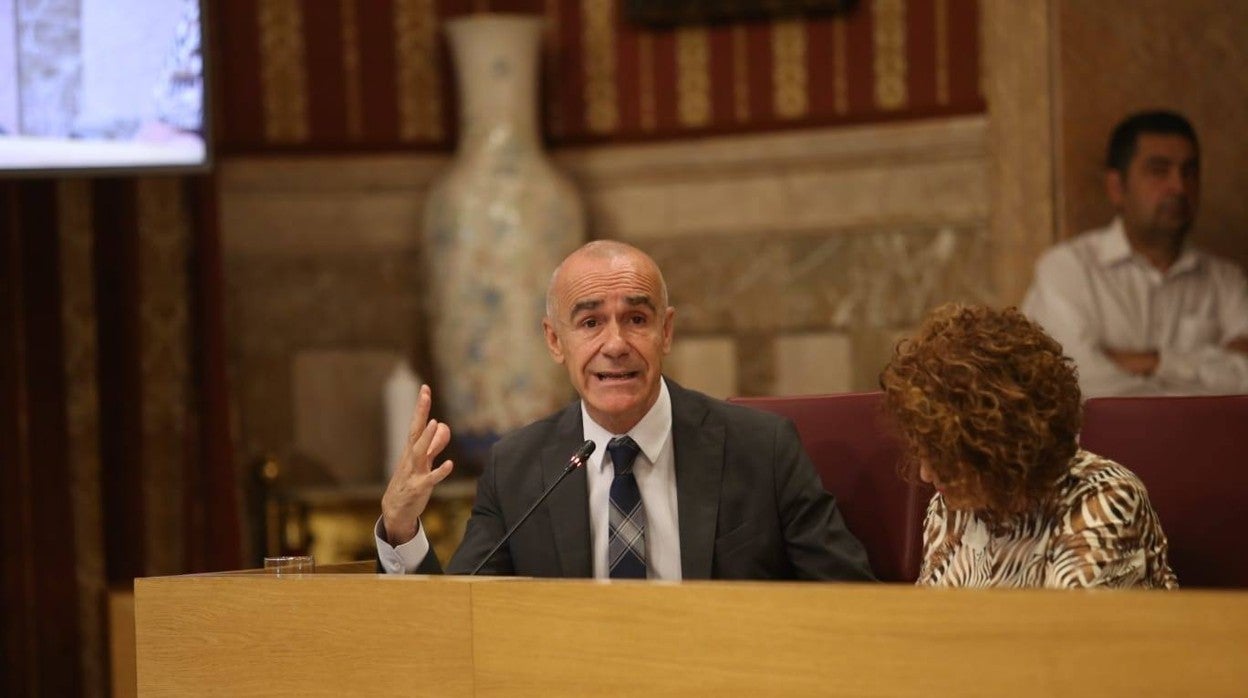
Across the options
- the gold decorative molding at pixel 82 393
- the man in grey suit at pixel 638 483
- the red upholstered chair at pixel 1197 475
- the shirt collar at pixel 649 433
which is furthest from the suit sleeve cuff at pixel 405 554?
the gold decorative molding at pixel 82 393

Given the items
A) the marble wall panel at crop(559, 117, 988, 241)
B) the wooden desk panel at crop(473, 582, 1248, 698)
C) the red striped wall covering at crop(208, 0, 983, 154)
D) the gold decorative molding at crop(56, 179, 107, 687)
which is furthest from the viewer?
the red striped wall covering at crop(208, 0, 983, 154)

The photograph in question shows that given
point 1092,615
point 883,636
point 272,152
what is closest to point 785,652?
point 883,636

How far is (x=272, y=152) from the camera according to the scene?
16.7 ft

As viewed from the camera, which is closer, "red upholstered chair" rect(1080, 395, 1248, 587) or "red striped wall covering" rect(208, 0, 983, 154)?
"red upholstered chair" rect(1080, 395, 1248, 587)

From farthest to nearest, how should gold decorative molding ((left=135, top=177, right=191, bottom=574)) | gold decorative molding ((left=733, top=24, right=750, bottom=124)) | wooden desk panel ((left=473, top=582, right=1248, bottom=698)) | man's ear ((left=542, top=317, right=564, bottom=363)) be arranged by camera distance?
1. gold decorative molding ((left=733, top=24, right=750, bottom=124))
2. gold decorative molding ((left=135, top=177, right=191, bottom=574))
3. man's ear ((left=542, top=317, right=564, bottom=363))
4. wooden desk panel ((left=473, top=582, right=1248, bottom=698))

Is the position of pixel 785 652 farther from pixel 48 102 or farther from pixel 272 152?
pixel 272 152

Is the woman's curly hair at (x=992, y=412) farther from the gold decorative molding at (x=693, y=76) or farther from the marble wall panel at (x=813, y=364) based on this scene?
the gold decorative molding at (x=693, y=76)

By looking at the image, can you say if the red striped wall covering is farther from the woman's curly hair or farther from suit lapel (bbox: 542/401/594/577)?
the woman's curly hair

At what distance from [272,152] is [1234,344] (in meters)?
2.89

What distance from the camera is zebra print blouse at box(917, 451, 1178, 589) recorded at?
6.43ft

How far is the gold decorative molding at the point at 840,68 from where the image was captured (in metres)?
4.89

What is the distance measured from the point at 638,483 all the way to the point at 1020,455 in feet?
2.26

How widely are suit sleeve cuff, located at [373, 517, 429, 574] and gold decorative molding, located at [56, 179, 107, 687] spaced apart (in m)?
2.33

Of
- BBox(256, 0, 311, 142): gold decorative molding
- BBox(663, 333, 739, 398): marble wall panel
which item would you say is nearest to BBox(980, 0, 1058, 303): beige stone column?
BBox(663, 333, 739, 398): marble wall panel
